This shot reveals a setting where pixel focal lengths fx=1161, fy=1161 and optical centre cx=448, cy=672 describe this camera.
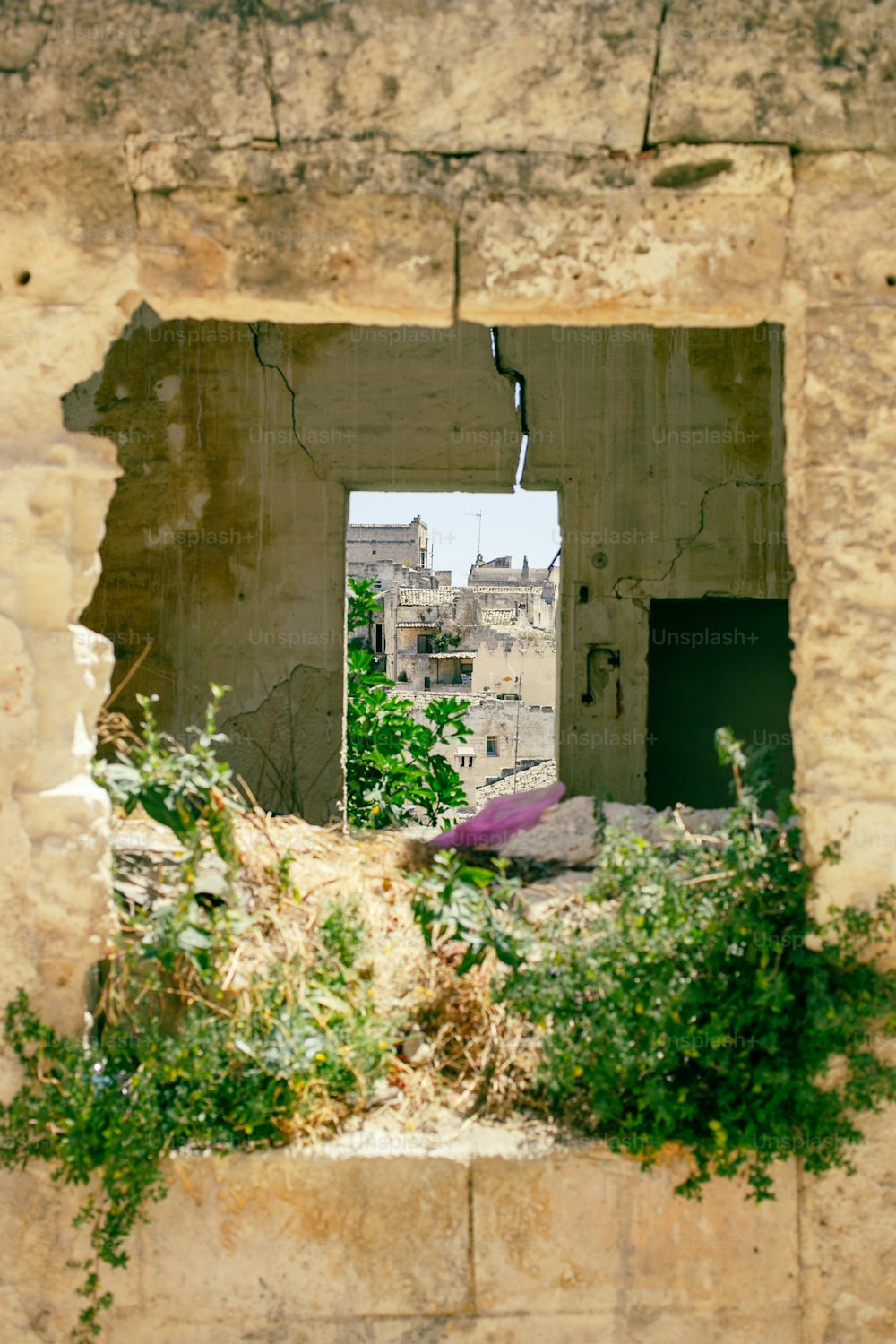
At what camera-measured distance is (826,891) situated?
2.74 m

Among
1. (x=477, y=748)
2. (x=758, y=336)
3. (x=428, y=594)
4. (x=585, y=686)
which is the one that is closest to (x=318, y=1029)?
(x=585, y=686)

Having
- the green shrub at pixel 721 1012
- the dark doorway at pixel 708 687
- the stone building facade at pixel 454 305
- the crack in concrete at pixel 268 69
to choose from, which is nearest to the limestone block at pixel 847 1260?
the stone building facade at pixel 454 305

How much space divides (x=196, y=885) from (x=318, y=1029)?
1.50ft

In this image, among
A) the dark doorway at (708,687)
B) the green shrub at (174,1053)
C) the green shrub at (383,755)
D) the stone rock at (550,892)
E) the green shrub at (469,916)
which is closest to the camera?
the green shrub at (174,1053)

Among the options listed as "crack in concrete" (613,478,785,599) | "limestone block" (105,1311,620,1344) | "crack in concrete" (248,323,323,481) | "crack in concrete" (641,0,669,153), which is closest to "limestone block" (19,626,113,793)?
Result: "limestone block" (105,1311,620,1344)

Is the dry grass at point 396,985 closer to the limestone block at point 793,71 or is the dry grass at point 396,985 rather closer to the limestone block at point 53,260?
the limestone block at point 53,260

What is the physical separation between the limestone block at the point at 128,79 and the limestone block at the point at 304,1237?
2.41 meters

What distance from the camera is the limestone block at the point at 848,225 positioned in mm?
2742

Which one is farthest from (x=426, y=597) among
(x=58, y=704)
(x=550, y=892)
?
(x=58, y=704)

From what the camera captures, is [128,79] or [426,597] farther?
[426,597]

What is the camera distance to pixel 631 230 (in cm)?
275

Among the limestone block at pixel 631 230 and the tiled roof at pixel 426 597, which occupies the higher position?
the tiled roof at pixel 426 597

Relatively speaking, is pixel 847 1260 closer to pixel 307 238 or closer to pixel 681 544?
pixel 307 238

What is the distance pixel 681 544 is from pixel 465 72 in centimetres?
421
